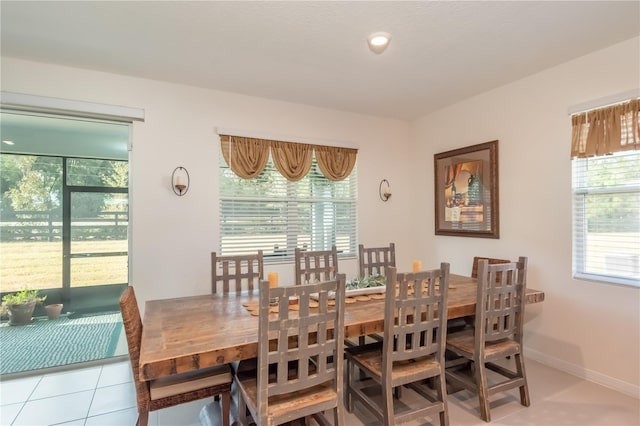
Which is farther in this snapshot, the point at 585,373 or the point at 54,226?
the point at 54,226

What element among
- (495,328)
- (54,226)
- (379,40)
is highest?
(379,40)

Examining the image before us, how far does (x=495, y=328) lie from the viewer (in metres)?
2.37

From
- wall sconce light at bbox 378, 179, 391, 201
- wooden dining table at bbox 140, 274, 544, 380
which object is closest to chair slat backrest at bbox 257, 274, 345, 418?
wooden dining table at bbox 140, 274, 544, 380

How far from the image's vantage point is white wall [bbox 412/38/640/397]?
2.64 m

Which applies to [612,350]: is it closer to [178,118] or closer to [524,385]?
[524,385]

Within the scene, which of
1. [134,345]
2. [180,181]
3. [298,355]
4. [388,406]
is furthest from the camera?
[180,181]

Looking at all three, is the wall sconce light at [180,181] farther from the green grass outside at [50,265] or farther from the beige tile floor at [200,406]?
the green grass outside at [50,265]

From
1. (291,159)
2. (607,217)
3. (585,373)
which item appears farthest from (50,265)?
(607,217)

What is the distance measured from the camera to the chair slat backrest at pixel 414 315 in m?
1.92

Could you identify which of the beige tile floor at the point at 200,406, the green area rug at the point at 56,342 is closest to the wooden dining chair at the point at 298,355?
the beige tile floor at the point at 200,406

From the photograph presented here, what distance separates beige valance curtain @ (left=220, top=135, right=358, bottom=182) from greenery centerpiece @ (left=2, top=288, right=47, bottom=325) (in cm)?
316

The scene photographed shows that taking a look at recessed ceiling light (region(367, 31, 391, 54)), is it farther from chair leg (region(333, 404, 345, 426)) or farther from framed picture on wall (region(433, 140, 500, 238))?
chair leg (region(333, 404, 345, 426))

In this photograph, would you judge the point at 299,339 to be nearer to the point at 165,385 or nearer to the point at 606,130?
the point at 165,385

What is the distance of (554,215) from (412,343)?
2.12 meters
